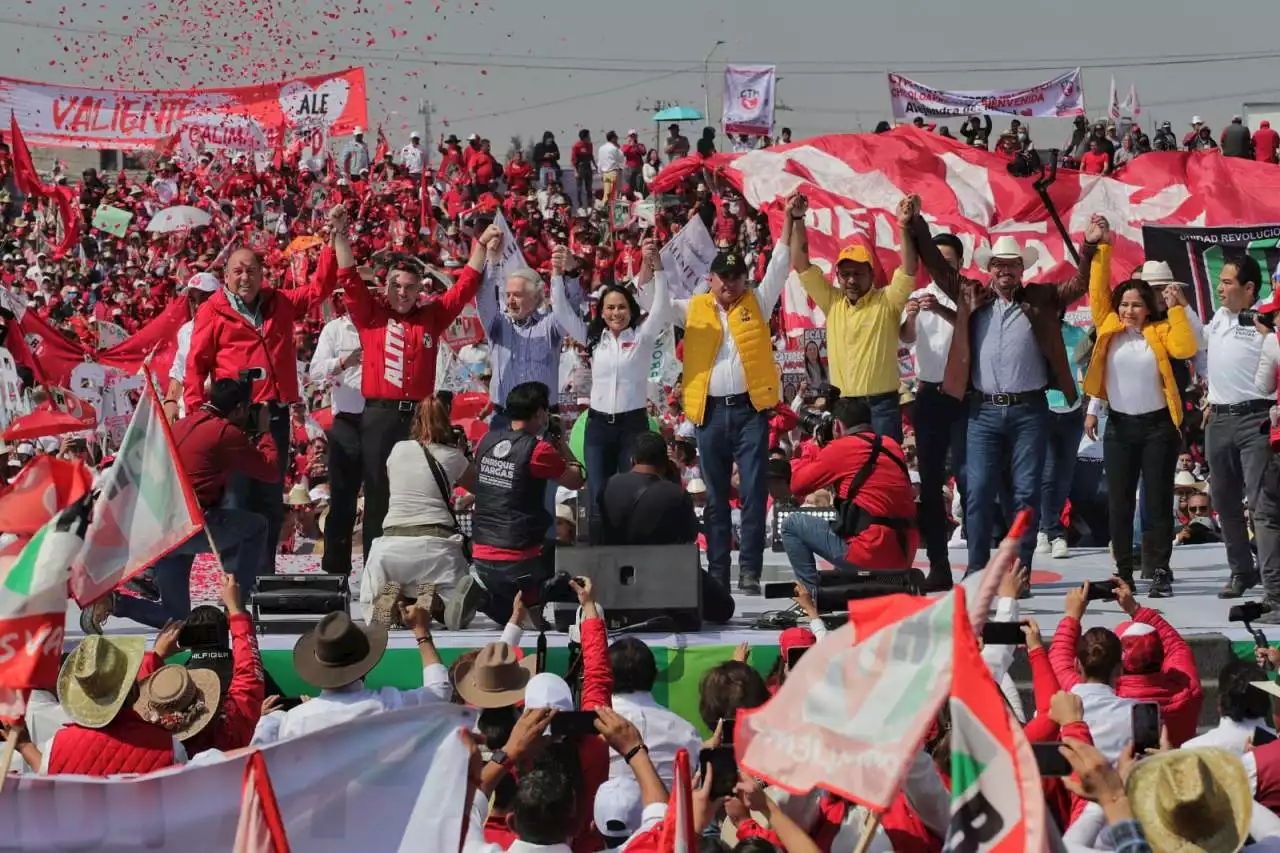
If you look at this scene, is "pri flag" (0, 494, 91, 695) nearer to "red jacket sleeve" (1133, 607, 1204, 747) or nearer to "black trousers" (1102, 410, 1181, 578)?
"red jacket sleeve" (1133, 607, 1204, 747)

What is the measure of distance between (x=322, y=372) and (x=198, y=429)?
1718 millimetres

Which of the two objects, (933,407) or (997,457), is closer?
(997,457)

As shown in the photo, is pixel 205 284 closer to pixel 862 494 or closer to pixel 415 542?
pixel 415 542

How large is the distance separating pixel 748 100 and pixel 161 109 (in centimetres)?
956

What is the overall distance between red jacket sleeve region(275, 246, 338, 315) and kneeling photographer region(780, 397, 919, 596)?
115 inches

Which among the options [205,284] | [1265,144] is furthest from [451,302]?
[1265,144]

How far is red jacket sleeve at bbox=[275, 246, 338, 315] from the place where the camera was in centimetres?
1081

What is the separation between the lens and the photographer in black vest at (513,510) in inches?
384

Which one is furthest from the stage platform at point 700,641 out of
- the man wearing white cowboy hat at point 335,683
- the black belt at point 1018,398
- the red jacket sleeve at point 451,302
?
the man wearing white cowboy hat at point 335,683

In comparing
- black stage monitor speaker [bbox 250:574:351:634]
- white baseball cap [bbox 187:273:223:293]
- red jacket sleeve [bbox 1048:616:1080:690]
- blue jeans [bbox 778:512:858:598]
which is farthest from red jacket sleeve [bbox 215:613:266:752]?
white baseball cap [bbox 187:273:223:293]

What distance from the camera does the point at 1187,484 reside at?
14570 millimetres

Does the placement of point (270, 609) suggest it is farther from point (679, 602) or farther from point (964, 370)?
point (964, 370)

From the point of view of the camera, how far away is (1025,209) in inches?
672

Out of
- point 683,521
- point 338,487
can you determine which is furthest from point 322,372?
point 683,521
